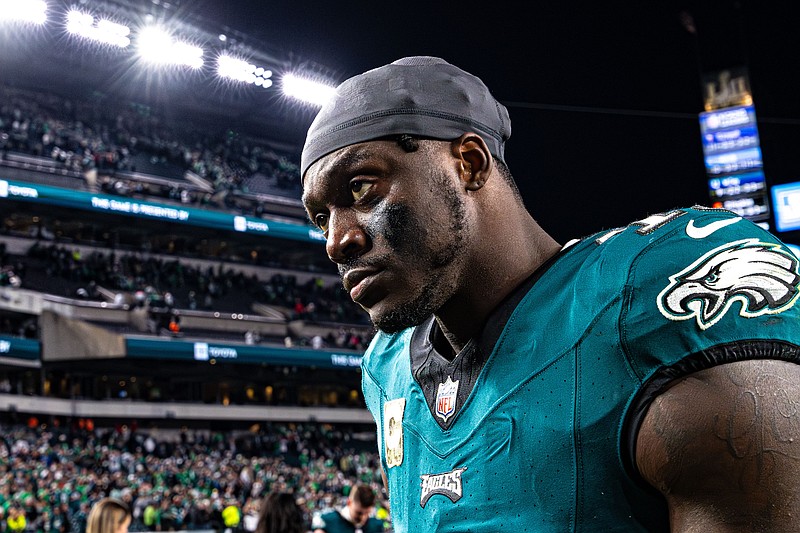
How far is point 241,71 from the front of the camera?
2683 cm

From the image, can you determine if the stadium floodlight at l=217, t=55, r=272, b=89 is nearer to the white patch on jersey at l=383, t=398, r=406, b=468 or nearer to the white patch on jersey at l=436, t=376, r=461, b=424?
the white patch on jersey at l=383, t=398, r=406, b=468

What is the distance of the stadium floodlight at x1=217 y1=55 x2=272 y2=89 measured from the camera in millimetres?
26281

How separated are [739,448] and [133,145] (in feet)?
98.9

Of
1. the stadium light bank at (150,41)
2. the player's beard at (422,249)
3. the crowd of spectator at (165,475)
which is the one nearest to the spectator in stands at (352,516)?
the player's beard at (422,249)

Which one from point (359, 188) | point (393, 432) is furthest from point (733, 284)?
point (393, 432)

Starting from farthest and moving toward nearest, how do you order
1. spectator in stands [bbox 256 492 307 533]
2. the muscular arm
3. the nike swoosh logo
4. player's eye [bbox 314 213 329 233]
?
spectator in stands [bbox 256 492 307 533] → player's eye [bbox 314 213 329 233] → the nike swoosh logo → the muscular arm

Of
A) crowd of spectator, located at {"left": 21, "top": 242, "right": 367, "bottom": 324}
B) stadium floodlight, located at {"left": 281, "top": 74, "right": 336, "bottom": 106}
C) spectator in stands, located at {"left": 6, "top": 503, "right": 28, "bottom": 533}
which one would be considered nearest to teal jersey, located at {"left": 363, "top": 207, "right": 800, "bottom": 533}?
spectator in stands, located at {"left": 6, "top": 503, "right": 28, "bottom": 533}

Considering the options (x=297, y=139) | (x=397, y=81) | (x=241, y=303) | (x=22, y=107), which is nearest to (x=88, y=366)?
(x=241, y=303)

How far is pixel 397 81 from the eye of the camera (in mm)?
1316

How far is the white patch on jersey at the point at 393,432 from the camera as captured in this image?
144cm

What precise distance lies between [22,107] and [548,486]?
99.9ft

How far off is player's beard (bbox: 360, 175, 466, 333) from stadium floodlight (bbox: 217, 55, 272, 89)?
2598 centimetres

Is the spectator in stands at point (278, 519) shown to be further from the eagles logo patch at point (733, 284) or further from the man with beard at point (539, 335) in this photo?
the eagles logo patch at point (733, 284)

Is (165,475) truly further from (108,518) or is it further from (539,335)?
(539,335)
